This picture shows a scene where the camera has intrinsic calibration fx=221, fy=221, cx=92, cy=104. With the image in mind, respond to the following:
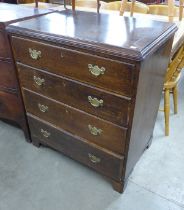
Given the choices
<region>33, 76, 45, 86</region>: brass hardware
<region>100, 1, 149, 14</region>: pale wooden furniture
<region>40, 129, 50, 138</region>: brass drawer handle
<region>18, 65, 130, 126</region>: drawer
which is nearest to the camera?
<region>18, 65, 130, 126</region>: drawer

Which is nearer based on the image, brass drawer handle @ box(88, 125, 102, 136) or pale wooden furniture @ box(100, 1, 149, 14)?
brass drawer handle @ box(88, 125, 102, 136)

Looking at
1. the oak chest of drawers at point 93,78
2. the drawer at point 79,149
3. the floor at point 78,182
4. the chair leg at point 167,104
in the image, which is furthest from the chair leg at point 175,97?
the drawer at point 79,149

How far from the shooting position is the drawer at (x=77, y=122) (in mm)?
1119

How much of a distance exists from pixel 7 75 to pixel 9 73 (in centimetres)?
3

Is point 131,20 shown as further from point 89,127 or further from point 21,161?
point 21,161

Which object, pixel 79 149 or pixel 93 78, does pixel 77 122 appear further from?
pixel 93 78

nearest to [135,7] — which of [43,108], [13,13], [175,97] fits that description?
[175,97]

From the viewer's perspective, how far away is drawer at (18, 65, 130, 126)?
3.34 feet

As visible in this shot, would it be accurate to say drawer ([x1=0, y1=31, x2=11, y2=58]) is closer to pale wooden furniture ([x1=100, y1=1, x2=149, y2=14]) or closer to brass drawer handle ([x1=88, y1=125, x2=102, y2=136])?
brass drawer handle ([x1=88, y1=125, x2=102, y2=136])

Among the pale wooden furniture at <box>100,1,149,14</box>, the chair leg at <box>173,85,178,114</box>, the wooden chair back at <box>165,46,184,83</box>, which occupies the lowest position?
the chair leg at <box>173,85,178,114</box>

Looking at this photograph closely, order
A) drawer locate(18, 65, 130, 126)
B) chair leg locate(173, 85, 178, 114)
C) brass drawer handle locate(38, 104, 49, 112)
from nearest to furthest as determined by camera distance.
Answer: drawer locate(18, 65, 130, 126) < brass drawer handle locate(38, 104, 49, 112) < chair leg locate(173, 85, 178, 114)

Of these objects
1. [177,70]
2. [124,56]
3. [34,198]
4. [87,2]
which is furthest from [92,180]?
[87,2]

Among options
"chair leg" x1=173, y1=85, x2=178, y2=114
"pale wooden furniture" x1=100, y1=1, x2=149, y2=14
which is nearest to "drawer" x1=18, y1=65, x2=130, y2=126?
"chair leg" x1=173, y1=85, x2=178, y2=114

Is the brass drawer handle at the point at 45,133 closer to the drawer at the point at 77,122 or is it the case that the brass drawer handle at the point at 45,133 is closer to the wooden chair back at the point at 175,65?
the drawer at the point at 77,122
